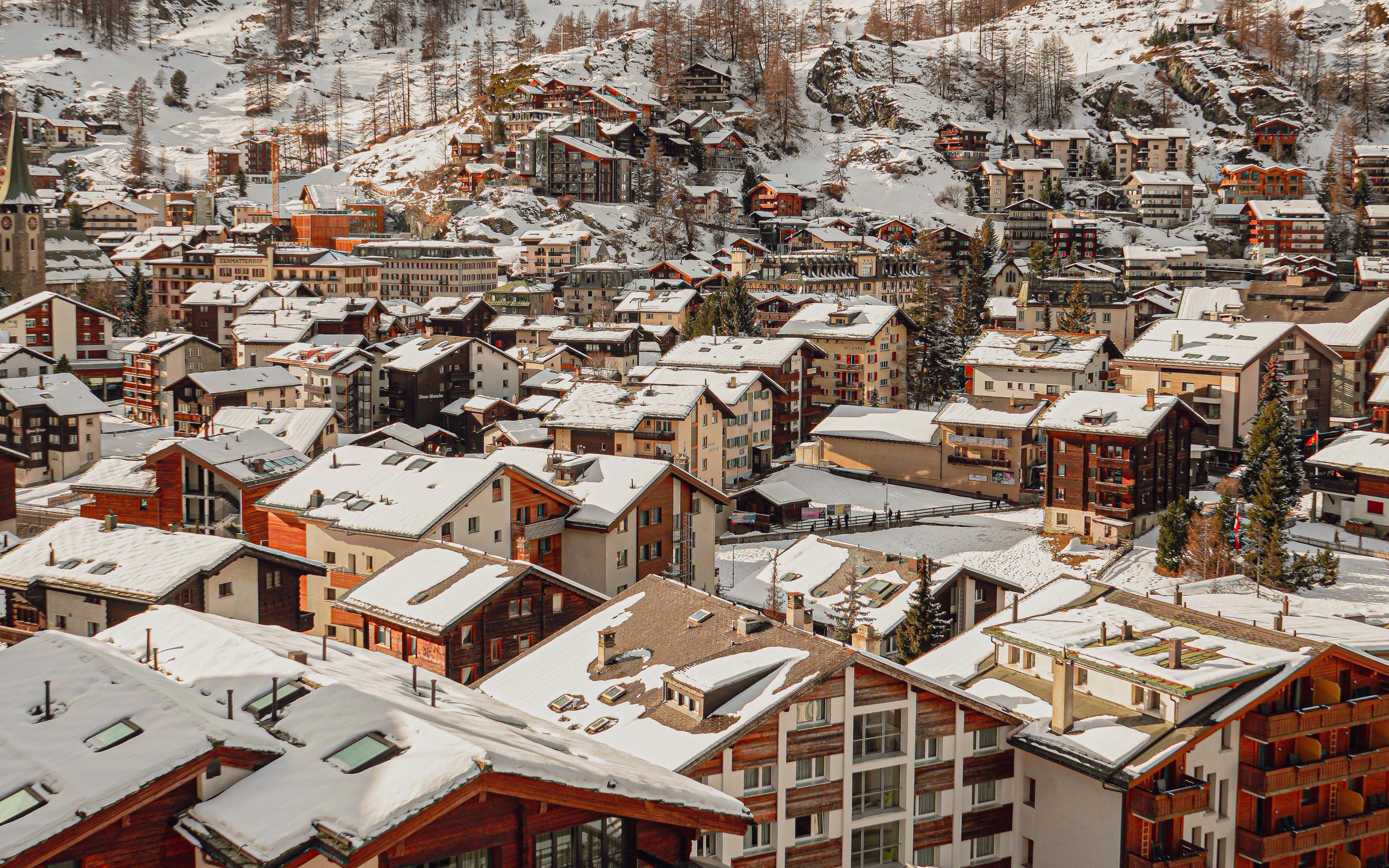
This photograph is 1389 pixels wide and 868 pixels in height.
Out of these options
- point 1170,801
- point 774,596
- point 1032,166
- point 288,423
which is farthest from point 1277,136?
point 1170,801

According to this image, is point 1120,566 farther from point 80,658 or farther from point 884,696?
point 80,658

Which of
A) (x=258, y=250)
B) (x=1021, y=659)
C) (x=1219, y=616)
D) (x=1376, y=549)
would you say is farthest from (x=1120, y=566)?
(x=258, y=250)

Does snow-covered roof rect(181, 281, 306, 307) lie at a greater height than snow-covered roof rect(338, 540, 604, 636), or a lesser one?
greater

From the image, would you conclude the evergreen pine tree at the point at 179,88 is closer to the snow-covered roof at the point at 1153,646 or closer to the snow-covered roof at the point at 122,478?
the snow-covered roof at the point at 122,478

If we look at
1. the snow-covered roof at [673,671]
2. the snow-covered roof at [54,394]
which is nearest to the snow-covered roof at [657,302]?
the snow-covered roof at [54,394]

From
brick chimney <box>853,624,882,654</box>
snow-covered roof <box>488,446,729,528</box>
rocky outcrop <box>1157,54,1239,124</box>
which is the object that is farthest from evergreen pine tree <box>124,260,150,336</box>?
rocky outcrop <box>1157,54,1239,124</box>

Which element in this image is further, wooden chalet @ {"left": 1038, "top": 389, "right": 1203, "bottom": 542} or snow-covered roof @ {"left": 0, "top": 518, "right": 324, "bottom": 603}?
wooden chalet @ {"left": 1038, "top": 389, "right": 1203, "bottom": 542}

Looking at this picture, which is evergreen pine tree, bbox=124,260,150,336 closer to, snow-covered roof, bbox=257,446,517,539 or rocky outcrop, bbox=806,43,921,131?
snow-covered roof, bbox=257,446,517,539

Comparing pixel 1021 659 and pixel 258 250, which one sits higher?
pixel 258 250
